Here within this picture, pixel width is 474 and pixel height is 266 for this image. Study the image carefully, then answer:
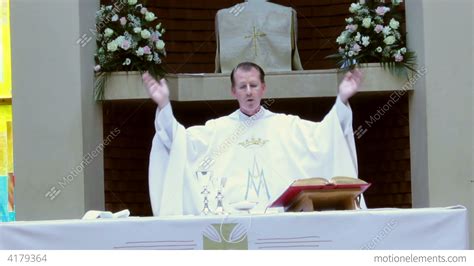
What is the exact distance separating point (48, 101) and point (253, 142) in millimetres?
2506

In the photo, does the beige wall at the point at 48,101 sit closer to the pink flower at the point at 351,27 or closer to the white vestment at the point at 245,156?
the pink flower at the point at 351,27

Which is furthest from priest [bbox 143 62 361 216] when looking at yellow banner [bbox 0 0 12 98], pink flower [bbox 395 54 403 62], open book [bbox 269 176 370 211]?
yellow banner [bbox 0 0 12 98]

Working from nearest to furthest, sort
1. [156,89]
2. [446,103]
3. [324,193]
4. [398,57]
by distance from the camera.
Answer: [324,193] → [156,89] → [446,103] → [398,57]

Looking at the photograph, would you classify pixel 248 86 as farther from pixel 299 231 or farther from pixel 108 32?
pixel 108 32

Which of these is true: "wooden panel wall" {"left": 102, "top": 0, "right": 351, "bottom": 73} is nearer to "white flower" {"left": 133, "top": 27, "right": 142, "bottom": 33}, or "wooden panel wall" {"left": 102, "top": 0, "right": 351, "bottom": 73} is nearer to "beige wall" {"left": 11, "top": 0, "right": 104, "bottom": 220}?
"white flower" {"left": 133, "top": 27, "right": 142, "bottom": 33}

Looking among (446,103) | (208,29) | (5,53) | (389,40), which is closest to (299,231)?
(446,103)

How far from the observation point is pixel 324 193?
5.11 m

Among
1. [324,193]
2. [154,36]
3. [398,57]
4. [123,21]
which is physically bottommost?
[324,193]

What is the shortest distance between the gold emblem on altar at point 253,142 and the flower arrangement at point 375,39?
236 centimetres

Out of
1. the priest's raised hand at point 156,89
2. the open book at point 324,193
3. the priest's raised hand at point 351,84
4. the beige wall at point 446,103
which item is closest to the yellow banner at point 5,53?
the beige wall at point 446,103

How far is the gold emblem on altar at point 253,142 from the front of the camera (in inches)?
251

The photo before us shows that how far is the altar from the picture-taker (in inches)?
192

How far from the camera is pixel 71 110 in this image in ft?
27.8
